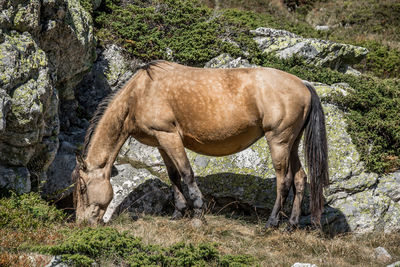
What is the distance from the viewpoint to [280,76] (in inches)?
288

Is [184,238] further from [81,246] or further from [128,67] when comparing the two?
[128,67]

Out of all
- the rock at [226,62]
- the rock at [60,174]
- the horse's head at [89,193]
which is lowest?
the rock at [60,174]

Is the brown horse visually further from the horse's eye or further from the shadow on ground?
the shadow on ground

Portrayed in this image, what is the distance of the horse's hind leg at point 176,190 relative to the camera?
7996mm

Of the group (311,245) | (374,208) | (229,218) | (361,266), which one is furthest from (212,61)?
(361,266)

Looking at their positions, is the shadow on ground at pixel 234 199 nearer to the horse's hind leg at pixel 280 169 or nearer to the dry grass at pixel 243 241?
the dry grass at pixel 243 241

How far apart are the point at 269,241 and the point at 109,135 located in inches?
129

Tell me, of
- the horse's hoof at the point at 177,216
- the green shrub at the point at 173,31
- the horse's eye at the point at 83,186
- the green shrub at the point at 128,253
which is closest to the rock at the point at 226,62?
the green shrub at the point at 173,31

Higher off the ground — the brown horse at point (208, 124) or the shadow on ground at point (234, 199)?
the brown horse at point (208, 124)

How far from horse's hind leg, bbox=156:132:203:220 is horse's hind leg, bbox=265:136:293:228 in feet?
4.13

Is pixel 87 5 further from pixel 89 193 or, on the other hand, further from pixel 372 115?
pixel 372 115

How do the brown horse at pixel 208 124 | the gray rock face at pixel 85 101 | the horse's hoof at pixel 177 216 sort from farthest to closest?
the gray rock face at pixel 85 101, the horse's hoof at pixel 177 216, the brown horse at pixel 208 124

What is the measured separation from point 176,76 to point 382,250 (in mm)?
4388

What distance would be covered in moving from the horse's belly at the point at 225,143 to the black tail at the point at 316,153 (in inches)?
34.4
